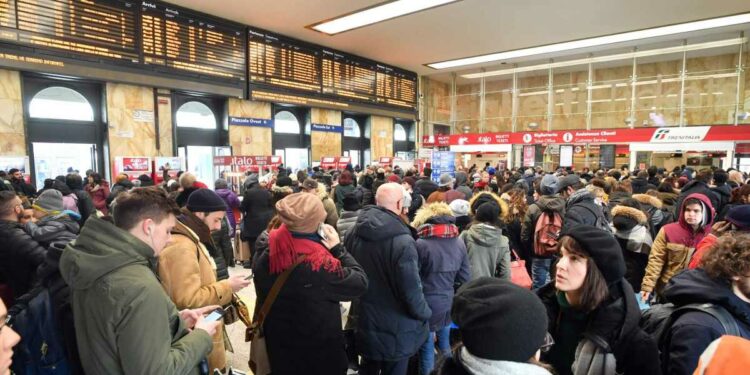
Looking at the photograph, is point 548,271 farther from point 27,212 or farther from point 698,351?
point 27,212

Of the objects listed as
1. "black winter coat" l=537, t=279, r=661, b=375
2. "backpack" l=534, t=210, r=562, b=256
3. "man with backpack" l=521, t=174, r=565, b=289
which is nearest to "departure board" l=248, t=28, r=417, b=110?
"man with backpack" l=521, t=174, r=565, b=289

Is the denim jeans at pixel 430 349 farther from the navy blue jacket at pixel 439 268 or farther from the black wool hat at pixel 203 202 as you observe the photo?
the black wool hat at pixel 203 202

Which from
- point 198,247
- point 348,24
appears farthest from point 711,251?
point 348,24

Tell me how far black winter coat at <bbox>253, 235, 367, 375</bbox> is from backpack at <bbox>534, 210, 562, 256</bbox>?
247cm

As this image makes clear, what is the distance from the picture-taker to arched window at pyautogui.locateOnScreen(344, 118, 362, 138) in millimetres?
15469

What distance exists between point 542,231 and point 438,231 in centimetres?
161

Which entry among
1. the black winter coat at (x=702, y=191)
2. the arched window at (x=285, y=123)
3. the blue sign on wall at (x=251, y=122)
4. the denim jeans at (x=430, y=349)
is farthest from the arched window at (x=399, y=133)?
the denim jeans at (x=430, y=349)

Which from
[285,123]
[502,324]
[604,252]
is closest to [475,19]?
[285,123]

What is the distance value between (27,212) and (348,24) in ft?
28.3

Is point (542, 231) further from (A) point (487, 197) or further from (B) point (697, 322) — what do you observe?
(B) point (697, 322)

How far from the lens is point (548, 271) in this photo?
4.11 m

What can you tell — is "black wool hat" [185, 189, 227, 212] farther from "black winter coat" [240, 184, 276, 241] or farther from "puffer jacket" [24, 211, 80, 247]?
"black winter coat" [240, 184, 276, 241]

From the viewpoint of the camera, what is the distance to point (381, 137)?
16344 millimetres

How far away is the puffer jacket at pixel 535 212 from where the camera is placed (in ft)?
12.7
